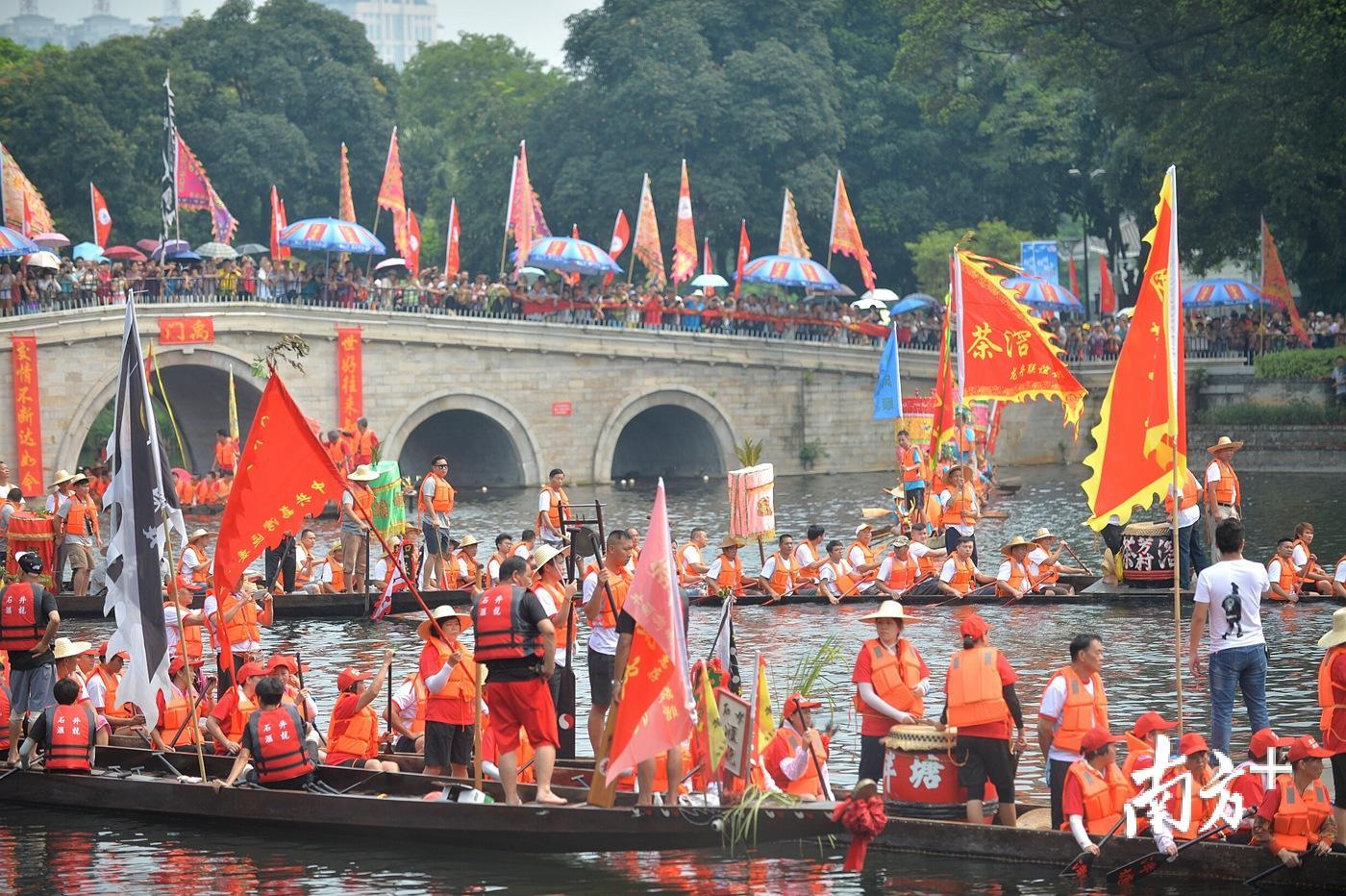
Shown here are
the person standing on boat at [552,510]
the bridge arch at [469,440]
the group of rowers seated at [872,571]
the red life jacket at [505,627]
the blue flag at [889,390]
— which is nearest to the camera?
the red life jacket at [505,627]

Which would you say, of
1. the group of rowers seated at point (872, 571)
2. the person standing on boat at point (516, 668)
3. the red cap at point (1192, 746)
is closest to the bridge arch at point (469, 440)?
the group of rowers seated at point (872, 571)

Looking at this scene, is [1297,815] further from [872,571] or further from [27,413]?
[27,413]

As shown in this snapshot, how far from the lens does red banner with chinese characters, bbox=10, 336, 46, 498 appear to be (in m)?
44.7

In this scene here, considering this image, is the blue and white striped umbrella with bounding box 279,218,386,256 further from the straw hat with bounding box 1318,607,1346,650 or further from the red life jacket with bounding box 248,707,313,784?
the straw hat with bounding box 1318,607,1346,650

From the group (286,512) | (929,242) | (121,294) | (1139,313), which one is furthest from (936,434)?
(929,242)

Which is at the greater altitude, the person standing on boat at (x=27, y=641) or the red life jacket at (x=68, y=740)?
the person standing on boat at (x=27, y=641)

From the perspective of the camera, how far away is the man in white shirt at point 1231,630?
14359 mm

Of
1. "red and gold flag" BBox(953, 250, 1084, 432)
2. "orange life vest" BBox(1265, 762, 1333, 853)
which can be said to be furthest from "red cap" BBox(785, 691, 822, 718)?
"red and gold flag" BBox(953, 250, 1084, 432)

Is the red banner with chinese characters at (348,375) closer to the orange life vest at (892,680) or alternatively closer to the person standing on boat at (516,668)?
the person standing on boat at (516,668)

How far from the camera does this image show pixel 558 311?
175 feet

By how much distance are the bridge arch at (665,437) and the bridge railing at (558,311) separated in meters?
1.97

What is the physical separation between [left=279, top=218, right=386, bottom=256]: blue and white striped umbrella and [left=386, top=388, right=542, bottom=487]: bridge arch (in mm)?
4655

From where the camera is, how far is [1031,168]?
6262cm

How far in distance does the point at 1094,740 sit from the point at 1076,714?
322mm
